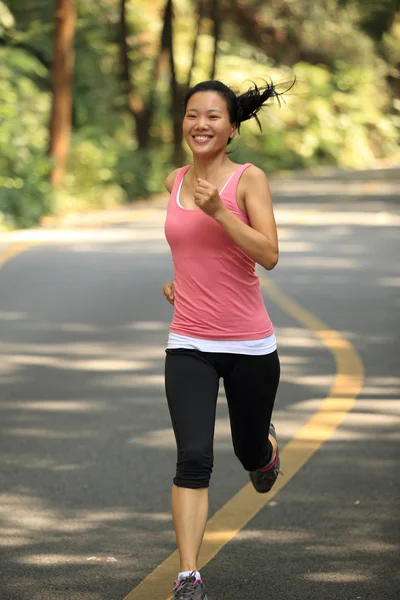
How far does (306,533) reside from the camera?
5906 mm

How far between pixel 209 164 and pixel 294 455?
262 cm

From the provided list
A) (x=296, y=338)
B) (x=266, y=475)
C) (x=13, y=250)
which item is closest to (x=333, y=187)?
(x=13, y=250)

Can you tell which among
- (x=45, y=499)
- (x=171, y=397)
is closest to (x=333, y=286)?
(x=45, y=499)

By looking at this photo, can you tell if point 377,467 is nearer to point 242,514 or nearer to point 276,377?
point 242,514

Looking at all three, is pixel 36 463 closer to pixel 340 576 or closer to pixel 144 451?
pixel 144 451

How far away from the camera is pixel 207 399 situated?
16.9 ft

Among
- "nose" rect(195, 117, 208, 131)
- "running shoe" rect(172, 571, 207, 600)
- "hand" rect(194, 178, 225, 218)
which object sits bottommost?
"running shoe" rect(172, 571, 207, 600)

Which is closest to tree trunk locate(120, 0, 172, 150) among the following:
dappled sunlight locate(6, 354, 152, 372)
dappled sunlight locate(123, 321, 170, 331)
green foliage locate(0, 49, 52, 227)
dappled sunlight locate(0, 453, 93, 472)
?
green foliage locate(0, 49, 52, 227)

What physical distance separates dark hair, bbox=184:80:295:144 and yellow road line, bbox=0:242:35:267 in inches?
484

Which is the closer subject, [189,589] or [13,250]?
[189,589]

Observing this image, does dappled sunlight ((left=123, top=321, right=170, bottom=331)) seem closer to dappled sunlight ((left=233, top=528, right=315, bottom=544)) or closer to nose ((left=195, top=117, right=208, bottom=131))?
dappled sunlight ((left=233, top=528, right=315, bottom=544))

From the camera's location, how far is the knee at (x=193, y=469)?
196 inches

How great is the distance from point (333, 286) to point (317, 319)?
8.80 ft

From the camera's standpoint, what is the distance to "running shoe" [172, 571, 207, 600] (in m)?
4.75
